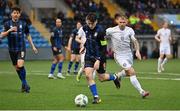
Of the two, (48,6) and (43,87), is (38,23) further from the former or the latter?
(43,87)

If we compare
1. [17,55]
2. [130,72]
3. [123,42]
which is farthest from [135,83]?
[17,55]

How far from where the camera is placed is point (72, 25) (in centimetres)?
4356

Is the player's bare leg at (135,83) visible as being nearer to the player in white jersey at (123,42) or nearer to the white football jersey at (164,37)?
the player in white jersey at (123,42)

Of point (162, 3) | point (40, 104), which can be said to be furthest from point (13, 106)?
point (162, 3)

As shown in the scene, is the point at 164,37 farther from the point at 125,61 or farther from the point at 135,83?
the point at 135,83

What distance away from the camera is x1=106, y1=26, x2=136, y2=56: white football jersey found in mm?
15688

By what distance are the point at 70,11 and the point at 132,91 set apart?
30588 millimetres

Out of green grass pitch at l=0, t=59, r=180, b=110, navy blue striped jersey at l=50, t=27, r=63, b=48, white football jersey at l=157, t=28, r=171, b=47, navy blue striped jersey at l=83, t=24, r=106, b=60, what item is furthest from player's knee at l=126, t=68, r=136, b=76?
white football jersey at l=157, t=28, r=171, b=47

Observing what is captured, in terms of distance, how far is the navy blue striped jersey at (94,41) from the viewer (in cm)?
1441

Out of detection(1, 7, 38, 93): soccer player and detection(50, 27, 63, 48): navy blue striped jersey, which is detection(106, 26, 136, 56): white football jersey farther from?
detection(50, 27, 63, 48): navy blue striped jersey

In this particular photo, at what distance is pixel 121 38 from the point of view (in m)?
15.8

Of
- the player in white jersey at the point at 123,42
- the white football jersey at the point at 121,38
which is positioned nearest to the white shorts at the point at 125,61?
the player in white jersey at the point at 123,42

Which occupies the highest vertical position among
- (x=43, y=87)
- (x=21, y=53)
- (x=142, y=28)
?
(x=21, y=53)

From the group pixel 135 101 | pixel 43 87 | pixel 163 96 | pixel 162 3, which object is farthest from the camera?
pixel 162 3
